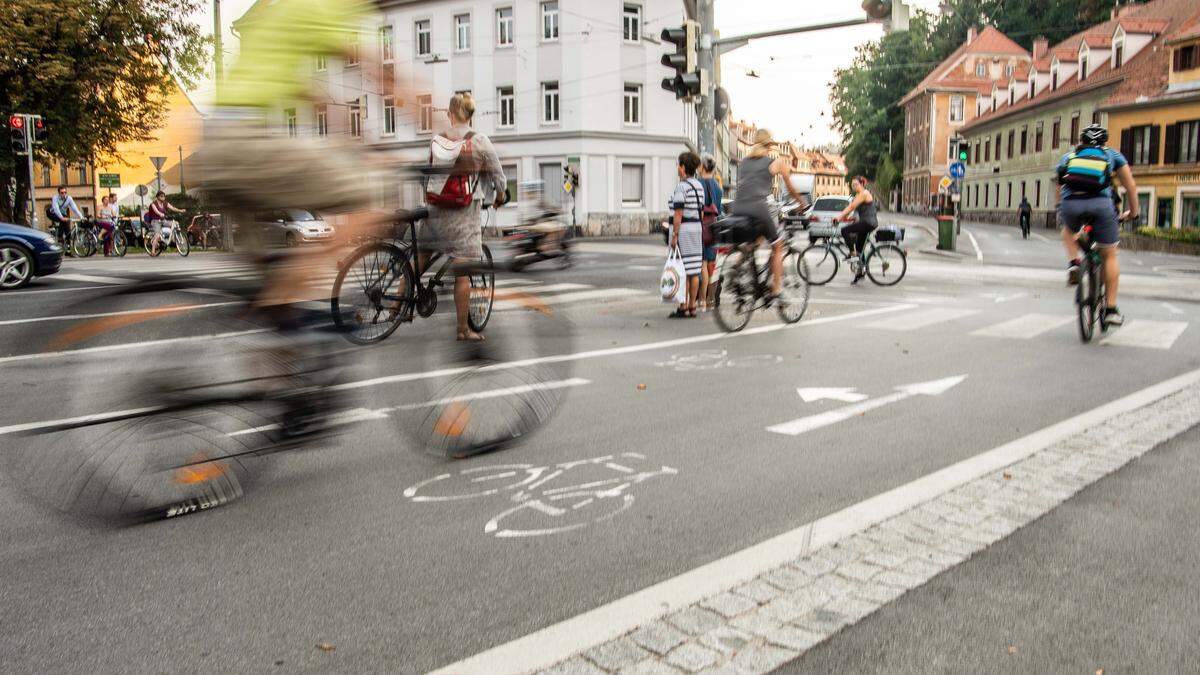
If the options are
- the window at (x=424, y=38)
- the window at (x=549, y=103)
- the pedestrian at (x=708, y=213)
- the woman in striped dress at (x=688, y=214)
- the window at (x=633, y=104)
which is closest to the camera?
the woman in striped dress at (x=688, y=214)

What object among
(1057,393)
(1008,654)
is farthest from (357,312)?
(1057,393)

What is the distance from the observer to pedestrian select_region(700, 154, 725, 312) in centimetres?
1165

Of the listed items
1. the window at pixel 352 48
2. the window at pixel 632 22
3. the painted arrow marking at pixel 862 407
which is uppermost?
the window at pixel 632 22

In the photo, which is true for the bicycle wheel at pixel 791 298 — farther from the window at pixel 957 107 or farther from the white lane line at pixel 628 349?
the window at pixel 957 107

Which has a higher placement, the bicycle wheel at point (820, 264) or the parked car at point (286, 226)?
the parked car at point (286, 226)

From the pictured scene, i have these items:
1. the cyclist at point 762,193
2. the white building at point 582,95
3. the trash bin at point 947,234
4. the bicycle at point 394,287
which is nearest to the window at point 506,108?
the white building at point 582,95

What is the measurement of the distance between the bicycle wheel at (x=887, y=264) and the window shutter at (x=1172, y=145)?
35.2m

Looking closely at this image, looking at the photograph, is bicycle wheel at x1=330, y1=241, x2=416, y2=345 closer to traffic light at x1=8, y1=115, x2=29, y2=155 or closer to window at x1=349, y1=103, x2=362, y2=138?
window at x1=349, y1=103, x2=362, y2=138

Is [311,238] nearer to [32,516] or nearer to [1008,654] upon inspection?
[32,516]

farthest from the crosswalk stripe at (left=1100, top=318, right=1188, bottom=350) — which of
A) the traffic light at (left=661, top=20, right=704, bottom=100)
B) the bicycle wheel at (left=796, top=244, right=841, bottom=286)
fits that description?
the traffic light at (left=661, top=20, right=704, bottom=100)

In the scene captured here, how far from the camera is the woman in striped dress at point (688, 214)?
1059 centimetres

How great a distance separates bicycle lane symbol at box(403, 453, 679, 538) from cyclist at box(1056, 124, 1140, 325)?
5.82 meters

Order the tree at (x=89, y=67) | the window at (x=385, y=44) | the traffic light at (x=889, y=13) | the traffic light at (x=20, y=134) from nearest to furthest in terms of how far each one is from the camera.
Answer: the window at (x=385, y=44) < the traffic light at (x=889, y=13) < the traffic light at (x=20, y=134) < the tree at (x=89, y=67)

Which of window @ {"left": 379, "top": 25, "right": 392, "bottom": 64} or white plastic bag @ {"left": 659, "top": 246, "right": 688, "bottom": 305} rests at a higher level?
window @ {"left": 379, "top": 25, "right": 392, "bottom": 64}
